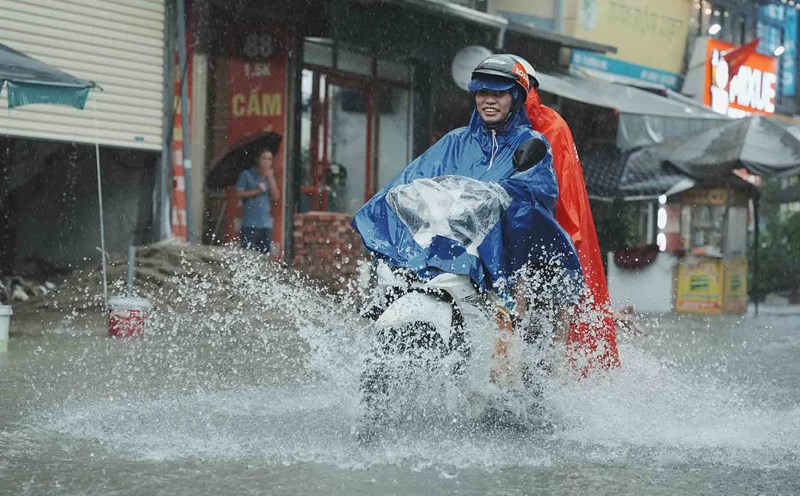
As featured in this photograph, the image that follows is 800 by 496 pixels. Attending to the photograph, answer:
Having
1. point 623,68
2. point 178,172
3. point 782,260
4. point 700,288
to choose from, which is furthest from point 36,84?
point 782,260

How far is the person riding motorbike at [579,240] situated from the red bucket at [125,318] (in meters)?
4.79

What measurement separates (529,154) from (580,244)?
569mm

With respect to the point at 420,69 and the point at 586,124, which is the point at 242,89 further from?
the point at 586,124

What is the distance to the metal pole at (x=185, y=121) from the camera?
1249cm

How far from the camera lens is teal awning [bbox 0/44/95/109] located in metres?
8.70

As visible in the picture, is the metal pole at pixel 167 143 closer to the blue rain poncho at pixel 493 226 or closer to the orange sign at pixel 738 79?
the blue rain poncho at pixel 493 226

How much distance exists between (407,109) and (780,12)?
15.9 m

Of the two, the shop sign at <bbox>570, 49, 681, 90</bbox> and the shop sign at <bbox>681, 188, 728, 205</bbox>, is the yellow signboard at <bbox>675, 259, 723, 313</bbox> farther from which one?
the shop sign at <bbox>570, 49, 681, 90</bbox>

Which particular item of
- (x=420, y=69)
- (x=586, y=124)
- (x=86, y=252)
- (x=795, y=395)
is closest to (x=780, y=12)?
(x=586, y=124)

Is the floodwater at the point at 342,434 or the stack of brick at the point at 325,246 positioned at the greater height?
the stack of brick at the point at 325,246

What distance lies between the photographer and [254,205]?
44.0ft

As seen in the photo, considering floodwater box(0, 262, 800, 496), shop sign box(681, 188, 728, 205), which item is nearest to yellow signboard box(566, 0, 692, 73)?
shop sign box(681, 188, 728, 205)

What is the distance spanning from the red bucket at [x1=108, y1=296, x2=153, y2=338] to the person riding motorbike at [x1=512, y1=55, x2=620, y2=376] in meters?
4.79

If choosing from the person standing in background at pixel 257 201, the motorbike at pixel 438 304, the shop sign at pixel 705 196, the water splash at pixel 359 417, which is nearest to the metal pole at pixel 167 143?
the person standing in background at pixel 257 201
